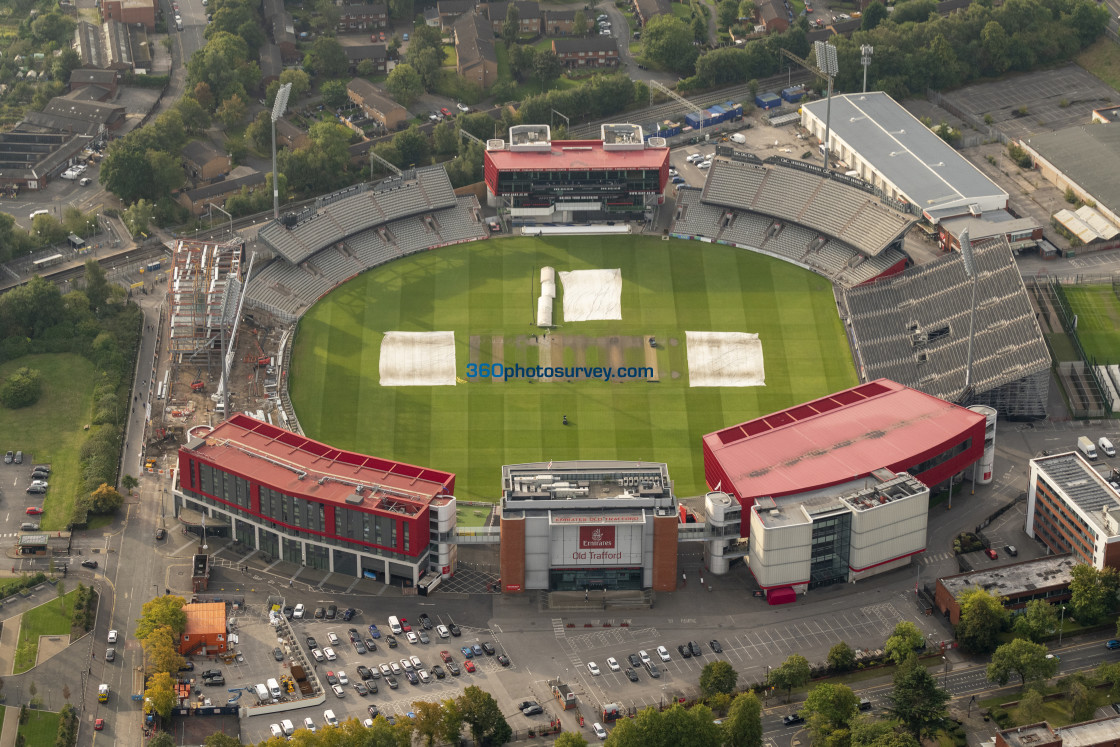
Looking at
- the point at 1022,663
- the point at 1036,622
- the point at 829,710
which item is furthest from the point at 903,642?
the point at 1036,622

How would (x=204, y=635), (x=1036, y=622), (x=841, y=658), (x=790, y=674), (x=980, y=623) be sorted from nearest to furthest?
(x=790, y=674) → (x=841, y=658) → (x=980, y=623) → (x=204, y=635) → (x=1036, y=622)

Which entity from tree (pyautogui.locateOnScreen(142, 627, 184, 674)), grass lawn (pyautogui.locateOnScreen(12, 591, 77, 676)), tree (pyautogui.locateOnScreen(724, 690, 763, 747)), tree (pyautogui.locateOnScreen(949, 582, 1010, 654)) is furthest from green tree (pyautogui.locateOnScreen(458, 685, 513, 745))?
tree (pyautogui.locateOnScreen(949, 582, 1010, 654))

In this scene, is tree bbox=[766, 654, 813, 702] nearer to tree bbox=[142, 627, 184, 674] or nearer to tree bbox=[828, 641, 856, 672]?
tree bbox=[828, 641, 856, 672]

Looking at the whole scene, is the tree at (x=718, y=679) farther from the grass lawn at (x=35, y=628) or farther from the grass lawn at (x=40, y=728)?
the grass lawn at (x=35, y=628)

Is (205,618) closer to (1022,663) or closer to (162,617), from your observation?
(162,617)

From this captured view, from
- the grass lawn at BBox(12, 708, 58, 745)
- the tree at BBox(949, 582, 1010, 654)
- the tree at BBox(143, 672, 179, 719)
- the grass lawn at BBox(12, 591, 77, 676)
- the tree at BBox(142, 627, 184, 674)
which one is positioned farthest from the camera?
the grass lawn at BBox(12, 591, 77, 676)

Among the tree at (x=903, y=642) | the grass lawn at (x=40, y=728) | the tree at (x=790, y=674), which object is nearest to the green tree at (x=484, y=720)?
the tree at (x=790, y=674)
